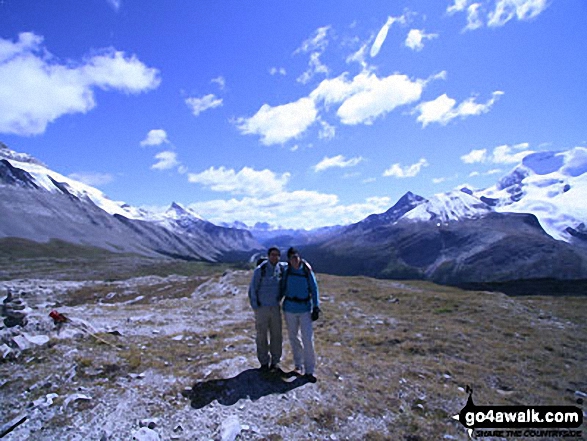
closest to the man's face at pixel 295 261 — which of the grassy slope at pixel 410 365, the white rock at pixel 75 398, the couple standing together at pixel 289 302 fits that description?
the couple standing together at pixel 289 302

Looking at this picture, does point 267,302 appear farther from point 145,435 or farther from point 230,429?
point 145,435

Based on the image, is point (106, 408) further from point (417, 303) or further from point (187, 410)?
point (417, 303)

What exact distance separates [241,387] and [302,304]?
295 cm

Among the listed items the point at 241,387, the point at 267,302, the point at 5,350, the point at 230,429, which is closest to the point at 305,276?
the point at 267,302

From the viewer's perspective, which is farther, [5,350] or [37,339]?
[37,339]

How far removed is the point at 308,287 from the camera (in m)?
10.1

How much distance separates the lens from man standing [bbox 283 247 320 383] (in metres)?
9.98

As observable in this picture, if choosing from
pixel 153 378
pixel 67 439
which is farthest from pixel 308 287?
pixel 67 439

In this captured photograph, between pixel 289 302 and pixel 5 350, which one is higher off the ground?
pixel 289 302

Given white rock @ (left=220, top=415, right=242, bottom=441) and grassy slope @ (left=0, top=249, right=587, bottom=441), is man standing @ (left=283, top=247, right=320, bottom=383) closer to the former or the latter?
grassy slope @ (left=0, top=249, right=587, bottom=441)

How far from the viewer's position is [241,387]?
9375 millimetres

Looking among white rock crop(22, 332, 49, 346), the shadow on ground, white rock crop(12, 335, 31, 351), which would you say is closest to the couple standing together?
the shadow on ground

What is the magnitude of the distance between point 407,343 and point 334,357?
173 inches

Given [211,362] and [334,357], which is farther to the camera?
[334,357]
